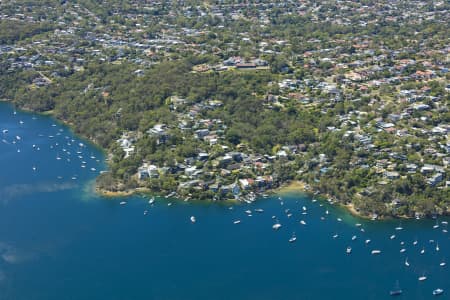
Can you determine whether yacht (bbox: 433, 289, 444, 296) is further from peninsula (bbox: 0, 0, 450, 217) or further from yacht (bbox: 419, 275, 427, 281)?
peninsula (bbox: 0, 0, 450, 217)

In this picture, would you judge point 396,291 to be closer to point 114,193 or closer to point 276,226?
point 276,226

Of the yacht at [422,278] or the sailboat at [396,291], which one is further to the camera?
the yacht at [422,278]

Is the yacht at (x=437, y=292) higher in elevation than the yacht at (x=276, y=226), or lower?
lower

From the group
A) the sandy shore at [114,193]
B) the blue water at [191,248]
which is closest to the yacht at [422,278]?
the blue water at [191,248]

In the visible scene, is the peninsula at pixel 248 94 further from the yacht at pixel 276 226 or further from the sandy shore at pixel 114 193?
the yacht at pixel 276 226

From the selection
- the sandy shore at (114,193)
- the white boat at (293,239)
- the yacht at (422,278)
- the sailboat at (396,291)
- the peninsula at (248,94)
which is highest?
the peninsula at (248,94)

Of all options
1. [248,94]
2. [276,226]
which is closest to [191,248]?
[276,226]

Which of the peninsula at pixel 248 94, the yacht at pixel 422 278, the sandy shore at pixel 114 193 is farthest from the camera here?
the peninsula at pixel 248 94

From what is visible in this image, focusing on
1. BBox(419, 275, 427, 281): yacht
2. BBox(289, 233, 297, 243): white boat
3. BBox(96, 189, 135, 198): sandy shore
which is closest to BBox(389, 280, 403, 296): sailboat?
BBox(419, 275, 427, 281): yacht

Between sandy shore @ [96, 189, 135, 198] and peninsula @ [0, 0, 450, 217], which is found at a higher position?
peninsula @ [0, 0, 450, 217]

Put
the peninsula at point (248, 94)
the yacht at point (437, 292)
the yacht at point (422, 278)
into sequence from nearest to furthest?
the yacht at point (437, 292) < the yacht at point (422, 278) < the peninsula at point (248, 94)

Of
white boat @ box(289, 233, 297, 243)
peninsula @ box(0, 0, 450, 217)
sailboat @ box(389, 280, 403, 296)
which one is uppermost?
peninsula @ box(0, 0, 450, 217)
